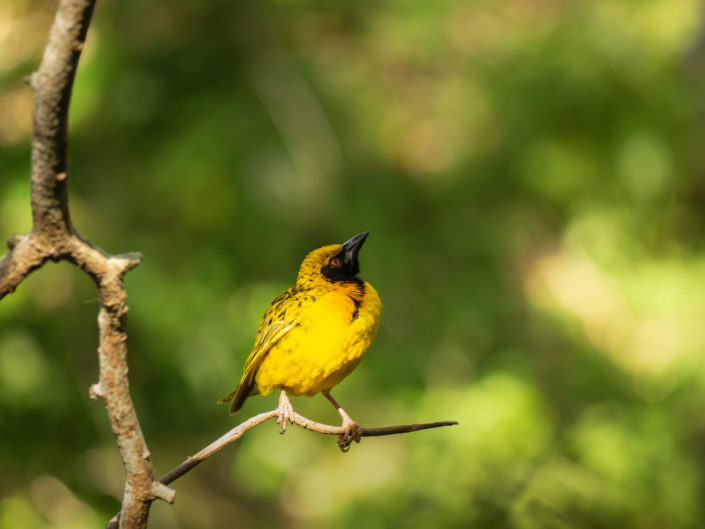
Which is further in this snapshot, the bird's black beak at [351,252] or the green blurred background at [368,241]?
the green blurred background at [368,241]

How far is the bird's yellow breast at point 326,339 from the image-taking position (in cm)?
152

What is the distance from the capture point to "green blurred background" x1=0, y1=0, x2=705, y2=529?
15.3 ft

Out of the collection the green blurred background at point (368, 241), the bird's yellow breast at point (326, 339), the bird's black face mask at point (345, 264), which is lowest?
the bird's yellow breast at point (326, 339)

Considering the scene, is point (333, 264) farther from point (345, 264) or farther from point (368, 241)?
point (368, 241)

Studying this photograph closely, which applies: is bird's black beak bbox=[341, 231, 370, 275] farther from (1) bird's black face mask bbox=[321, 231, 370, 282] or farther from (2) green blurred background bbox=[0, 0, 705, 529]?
(2) green blurred background bbox=[0, 0, 705, 529]

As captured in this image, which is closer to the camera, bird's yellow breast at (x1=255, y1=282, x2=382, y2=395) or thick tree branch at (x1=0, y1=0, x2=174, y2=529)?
thick tree branch at (x1=0, y1=0, x2=174, y2=529)

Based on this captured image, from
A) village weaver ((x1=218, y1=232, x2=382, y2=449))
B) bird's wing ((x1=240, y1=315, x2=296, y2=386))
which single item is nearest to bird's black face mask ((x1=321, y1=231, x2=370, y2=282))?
village weaver ((x1=218, y1=232, x2=382, y2=449))

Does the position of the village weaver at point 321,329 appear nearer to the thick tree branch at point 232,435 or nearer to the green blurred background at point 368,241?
the thick tree branch at point 232,435

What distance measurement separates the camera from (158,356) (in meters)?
5.00

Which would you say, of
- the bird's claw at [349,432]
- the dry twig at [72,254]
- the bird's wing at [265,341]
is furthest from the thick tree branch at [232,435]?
the bird's wing at [265,341]

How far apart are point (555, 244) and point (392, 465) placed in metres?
3.09

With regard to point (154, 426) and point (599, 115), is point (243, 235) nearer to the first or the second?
point (154, 426)

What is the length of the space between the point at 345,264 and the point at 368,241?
361cm

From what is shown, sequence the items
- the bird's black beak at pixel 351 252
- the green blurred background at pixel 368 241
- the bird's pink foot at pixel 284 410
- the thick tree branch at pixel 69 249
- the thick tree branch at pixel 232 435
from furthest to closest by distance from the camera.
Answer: the green blurred background at pixel 368 241
the bird's pink foot at pixel 284 410
the bird's black beak at pixel 351 252
the thick tree branch at pixel 232 435
the thick tree branch at pixel 69 249
